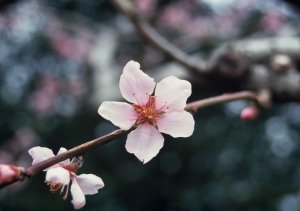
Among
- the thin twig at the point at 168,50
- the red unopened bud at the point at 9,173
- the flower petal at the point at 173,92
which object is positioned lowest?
the red unopened bud at the point at 9,173

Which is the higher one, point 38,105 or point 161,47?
point 38,105

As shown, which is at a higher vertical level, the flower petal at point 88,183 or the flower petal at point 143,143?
the flower petal at point 143,143

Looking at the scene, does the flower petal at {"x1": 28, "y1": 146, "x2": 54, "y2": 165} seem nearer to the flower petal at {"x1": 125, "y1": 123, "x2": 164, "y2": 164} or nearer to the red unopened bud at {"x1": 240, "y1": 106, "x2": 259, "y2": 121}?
the flower petal at {"x1": 125, "y1": 123, "x2": 164, "y2": 164}

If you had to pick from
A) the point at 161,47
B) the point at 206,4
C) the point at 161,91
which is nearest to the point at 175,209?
the point at 206,4

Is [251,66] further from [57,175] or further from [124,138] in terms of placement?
[124,138]

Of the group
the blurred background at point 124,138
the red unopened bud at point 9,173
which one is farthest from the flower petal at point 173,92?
the blurred background at point 124,138

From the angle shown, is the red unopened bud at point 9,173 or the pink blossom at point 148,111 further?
the pink blossom at point 148,111

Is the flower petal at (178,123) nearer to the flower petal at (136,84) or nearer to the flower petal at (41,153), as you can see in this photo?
the flower petal at (136,84)

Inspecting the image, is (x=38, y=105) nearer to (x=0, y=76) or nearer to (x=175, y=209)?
(x=0, y=76)

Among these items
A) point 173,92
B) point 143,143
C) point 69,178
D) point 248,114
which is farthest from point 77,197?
point 248,114
